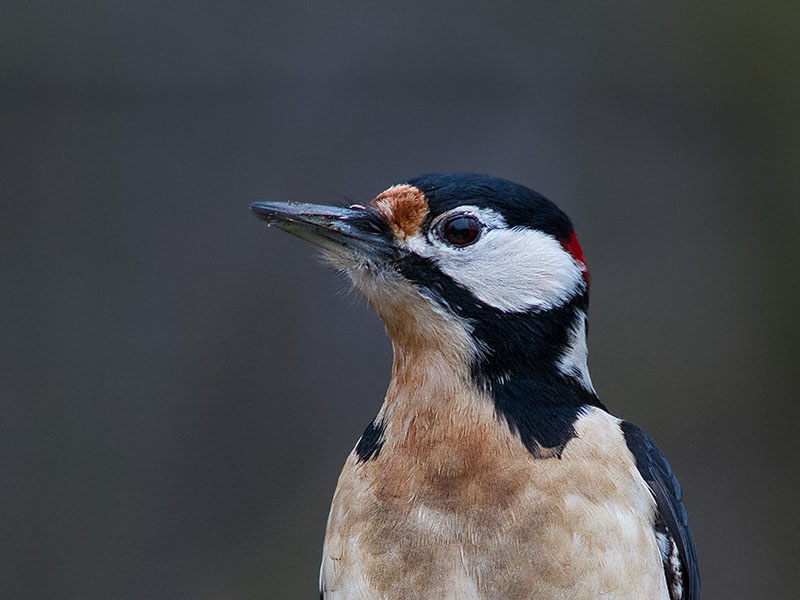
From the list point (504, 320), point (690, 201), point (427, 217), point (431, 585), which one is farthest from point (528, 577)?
point (690, 201)

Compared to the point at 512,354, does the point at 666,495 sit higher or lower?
lower

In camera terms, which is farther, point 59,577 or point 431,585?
point 59,577

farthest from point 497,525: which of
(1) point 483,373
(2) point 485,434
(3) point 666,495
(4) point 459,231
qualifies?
(4) point 459,231

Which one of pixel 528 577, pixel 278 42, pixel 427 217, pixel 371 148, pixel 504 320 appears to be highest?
pixel 278 42

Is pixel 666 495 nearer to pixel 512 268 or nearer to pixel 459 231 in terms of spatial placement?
pixel 512 268

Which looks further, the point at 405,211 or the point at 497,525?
the point at 405,211

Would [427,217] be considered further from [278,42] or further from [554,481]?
[278,42]

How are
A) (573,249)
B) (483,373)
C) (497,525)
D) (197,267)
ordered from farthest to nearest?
(197,267)
(573,249)
(483,373)
(497,525)

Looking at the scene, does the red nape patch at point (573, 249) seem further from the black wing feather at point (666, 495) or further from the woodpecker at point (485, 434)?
the black wing feather at point (666, 495)
